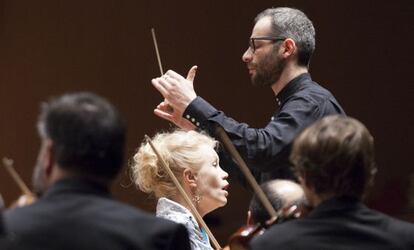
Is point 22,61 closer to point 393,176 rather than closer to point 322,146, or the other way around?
point 393,176

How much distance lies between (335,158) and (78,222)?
0.54m

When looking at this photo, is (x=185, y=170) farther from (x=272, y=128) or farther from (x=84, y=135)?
(x=84, y=135)

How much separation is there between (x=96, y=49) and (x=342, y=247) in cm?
348

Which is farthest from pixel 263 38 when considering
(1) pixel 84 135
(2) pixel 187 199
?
(1) pixel 84 135

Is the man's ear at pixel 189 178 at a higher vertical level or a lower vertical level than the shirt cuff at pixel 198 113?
lower

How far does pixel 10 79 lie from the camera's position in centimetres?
543

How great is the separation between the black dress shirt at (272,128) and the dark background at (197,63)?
6.59 feet

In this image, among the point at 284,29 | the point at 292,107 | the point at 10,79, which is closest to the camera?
the point at 292,107

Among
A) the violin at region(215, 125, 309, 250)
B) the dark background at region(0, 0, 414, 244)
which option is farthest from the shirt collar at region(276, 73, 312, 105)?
the dark background at region(0, 0, 414, 244)

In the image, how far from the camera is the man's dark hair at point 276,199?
2670 mm

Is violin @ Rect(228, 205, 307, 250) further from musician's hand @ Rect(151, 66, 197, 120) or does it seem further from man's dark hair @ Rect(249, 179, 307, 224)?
musician's hand @ Rect(151, 66, 197, 120)

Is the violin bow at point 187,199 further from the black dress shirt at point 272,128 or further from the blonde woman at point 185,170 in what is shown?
the black dress shirt at point 272,128

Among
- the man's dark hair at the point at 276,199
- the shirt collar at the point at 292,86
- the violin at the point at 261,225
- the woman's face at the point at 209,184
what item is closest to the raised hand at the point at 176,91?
the woman's face at the point at 209,184

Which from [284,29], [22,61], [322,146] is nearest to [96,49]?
[22,61]
